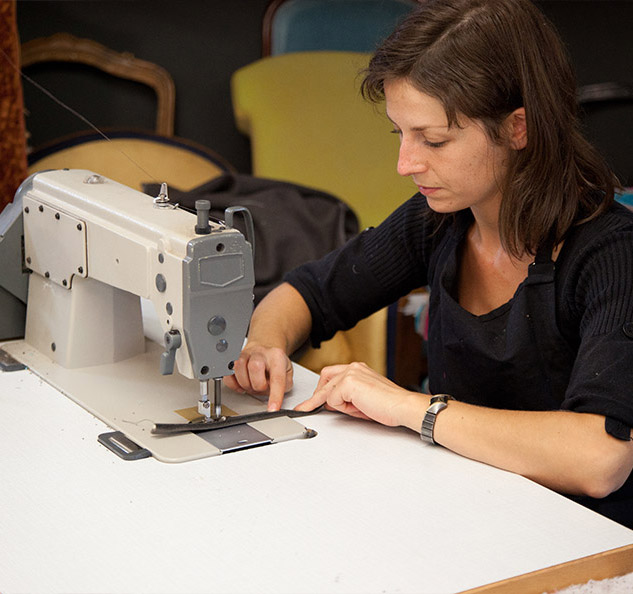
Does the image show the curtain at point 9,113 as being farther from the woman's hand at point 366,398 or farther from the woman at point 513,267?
the woman's hand at point 366,398

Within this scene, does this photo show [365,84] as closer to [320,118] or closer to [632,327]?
[632,327]

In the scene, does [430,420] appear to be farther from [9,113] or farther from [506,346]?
[9,113]

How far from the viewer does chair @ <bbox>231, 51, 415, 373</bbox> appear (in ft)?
10.6

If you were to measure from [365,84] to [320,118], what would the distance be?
1829mm

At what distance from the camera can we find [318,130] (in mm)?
3287

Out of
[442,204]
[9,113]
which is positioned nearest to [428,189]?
[442,204]

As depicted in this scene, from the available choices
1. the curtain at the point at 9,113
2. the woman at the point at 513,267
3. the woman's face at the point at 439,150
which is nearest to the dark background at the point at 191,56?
the curtain at the point at 9,113

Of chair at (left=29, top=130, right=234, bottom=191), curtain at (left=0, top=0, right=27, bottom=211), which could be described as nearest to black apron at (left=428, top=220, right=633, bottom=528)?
curtain at (left=0, top=0, right=27, bottom=211)

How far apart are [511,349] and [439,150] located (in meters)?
0.32

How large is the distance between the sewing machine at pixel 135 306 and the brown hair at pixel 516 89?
0.36m

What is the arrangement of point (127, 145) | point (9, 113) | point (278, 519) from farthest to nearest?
point (127, 145), point (9, 113), point (278, 519)

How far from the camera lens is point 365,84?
1.49m

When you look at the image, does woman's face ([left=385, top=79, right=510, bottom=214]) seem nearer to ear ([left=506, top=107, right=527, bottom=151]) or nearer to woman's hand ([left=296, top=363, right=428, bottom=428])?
ear ([left=506, top=107, right=527, bottom=151])

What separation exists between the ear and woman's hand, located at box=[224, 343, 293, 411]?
49 cm
